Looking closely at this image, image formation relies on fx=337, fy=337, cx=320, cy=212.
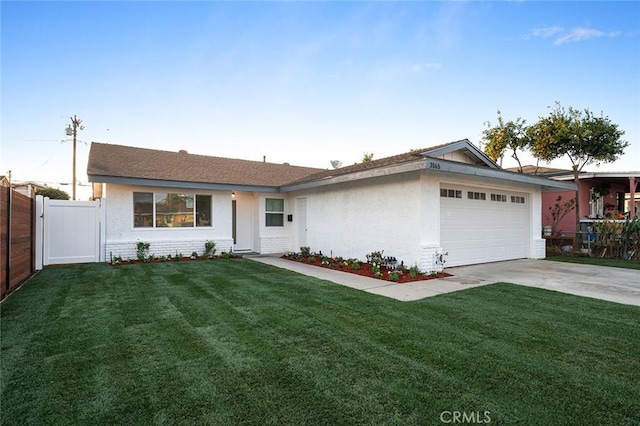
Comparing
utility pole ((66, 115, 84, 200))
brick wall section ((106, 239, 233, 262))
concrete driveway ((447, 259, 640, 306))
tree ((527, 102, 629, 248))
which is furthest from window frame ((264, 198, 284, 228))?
utility pole ((66, 115, 84, 200))

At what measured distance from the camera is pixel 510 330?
4.45 metres

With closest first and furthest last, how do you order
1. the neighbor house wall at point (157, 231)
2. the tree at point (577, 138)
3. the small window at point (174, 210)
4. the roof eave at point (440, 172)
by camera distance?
the roof eave at point (440, 172) → the neighbor house wall at point (157, 231) → the small window at point (174, 210) → the tree at point (577, 138)

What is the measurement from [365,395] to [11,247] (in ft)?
25.0

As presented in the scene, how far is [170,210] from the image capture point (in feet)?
40.7

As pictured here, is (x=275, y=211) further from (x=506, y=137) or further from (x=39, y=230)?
(x=506, y=137)

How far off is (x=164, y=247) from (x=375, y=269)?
7.75 m

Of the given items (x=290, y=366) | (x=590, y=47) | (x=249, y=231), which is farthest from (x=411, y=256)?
(x=590, y=47)

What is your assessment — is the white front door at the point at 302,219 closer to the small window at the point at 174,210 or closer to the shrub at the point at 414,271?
the small window at the point at 174,210

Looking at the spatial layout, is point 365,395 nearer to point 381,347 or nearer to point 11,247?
point 381,347

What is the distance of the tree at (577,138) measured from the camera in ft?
48.7

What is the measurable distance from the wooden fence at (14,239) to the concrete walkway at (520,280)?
6.18 metres

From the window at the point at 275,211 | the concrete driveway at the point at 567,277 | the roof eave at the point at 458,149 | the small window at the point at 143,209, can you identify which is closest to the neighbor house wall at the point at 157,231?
the small window at the point at 143,209

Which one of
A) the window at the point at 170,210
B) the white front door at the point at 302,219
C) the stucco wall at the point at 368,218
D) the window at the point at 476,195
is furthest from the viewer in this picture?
the white front door at the point at 302,219

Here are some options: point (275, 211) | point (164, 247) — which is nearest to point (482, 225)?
point (275, 211)
